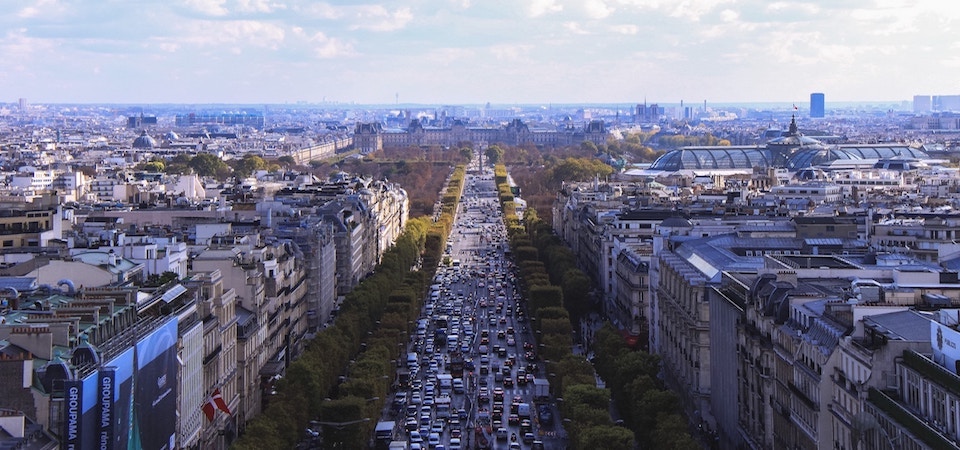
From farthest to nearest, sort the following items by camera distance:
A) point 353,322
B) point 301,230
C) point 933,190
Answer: point 933,190 < point 301,230 < point 353,322

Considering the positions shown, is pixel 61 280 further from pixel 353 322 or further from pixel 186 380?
pixel 353 322

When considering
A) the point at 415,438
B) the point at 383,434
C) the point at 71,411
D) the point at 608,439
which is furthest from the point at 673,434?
the point at 71,411

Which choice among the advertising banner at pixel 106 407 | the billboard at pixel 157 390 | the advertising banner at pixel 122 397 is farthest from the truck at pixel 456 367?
the advertising banner at pixel 106 407

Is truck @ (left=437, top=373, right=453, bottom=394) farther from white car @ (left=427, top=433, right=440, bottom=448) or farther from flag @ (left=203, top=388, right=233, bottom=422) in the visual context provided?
flag @ (left=203, top=388, right=233, bottom=422)

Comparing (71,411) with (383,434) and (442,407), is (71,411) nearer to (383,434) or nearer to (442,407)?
(383,434)

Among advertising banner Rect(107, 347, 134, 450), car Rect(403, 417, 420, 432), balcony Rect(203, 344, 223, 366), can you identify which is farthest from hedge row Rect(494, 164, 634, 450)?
advertising banner Rect(107, 347, 134, 450)

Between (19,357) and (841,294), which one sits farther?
(841,294)

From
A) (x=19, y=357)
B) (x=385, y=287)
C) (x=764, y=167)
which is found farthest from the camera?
(x=764, y=167)

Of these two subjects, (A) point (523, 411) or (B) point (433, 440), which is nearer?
(B) point (433, 440)

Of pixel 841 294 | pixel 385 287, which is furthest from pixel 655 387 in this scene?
pixel 385 287
